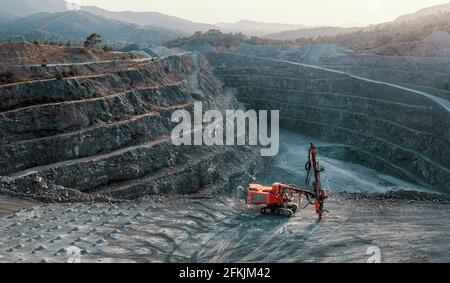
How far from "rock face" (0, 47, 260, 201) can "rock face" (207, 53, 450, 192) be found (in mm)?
13033

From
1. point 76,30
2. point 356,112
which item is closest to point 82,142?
point 356,112

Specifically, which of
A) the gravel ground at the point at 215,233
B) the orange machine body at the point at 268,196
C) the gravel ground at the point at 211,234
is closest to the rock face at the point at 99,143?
the gravel ground at the point at 215,233

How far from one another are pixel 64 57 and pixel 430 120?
108 feet

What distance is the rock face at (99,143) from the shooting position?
26.5 metres

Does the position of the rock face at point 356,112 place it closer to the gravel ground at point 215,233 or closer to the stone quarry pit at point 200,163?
the stone quarry pit at point 200,163

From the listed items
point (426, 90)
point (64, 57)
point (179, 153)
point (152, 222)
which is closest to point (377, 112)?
point (426, 90)

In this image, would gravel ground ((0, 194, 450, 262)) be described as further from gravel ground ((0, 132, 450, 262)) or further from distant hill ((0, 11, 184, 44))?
distant hill ((0, 11, 184, 44))

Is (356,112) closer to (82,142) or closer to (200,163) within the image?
(200,163)

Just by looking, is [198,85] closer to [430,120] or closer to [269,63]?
[269,63]

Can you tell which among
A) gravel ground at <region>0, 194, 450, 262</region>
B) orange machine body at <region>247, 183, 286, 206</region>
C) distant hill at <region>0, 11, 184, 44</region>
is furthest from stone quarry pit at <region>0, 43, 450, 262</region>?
distant hill at <region>0, 11, 184, 44</region>

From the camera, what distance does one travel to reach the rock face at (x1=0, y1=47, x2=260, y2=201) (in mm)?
26469

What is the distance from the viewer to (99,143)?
30344 millimetres

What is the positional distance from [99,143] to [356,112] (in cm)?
3016

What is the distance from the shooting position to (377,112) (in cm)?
4691
